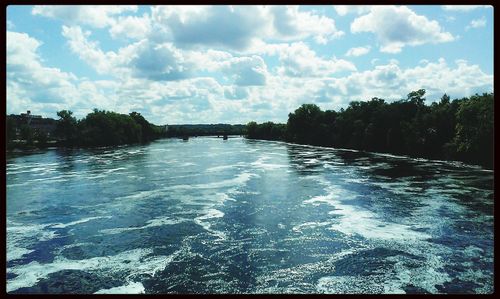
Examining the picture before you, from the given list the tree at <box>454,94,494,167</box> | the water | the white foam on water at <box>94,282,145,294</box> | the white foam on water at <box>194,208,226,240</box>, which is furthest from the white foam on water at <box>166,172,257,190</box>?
the tree at <box>454,94,494,167</box>

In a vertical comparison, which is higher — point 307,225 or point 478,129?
point 478,129

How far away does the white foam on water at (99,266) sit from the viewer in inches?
674

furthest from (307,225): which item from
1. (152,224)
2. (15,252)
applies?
(15,252)

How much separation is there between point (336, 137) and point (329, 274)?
4198 inches

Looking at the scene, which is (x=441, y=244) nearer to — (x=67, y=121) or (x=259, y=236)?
(x=259, y=236)

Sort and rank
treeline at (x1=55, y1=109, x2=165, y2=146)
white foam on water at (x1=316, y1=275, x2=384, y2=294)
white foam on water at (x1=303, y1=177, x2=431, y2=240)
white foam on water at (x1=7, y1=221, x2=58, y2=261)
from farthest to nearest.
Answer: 1. treeline at (x1=55, y1=109, x2=165, y2=146)
2. white foam on water at (x1=303, y1=177, x2=431, y2=240)
3. white foam on water at (x1=7, y1=221, x2=58, y2=261)
4. white foam on water at (x1=316, y1=275, x2=384, y2=294)

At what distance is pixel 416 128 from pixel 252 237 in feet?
211

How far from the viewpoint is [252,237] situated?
22.6 metres

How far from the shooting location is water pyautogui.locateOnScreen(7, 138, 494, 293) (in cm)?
1652

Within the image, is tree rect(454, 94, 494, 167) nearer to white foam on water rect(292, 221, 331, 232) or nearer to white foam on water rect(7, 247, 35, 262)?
white foam on water rect(292, 221, 331, 232)

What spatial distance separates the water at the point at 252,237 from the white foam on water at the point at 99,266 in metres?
0.06

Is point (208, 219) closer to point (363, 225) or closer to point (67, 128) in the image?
point (363, 225)

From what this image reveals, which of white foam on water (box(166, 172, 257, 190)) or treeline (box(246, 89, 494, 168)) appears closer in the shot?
white foam on water (box(166, 172, 257, 190))

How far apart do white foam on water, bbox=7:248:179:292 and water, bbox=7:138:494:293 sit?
0.18ft
